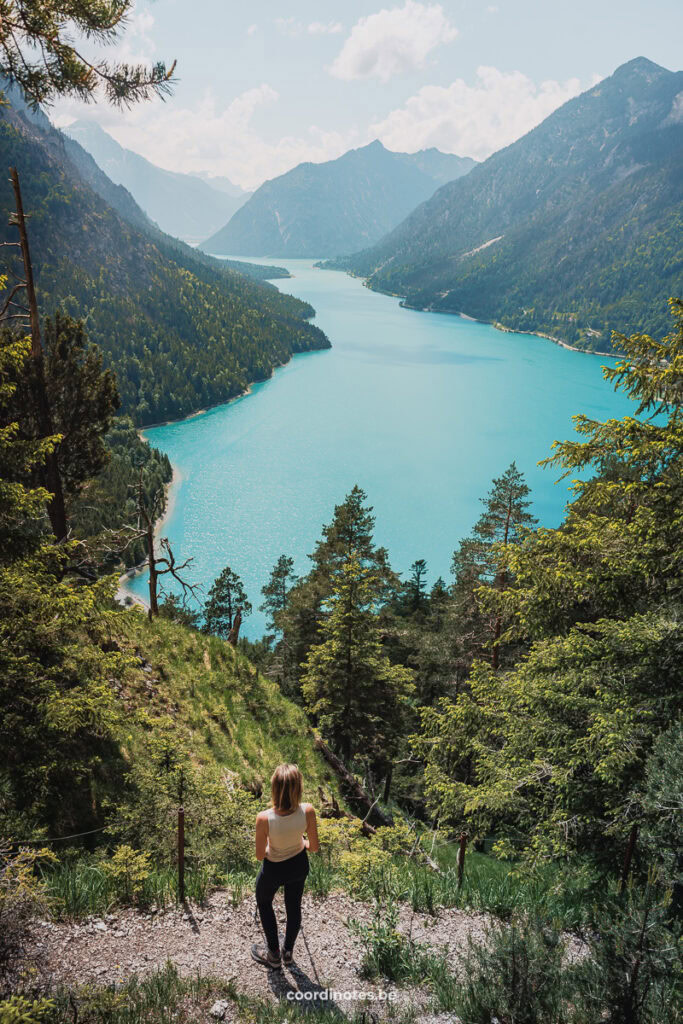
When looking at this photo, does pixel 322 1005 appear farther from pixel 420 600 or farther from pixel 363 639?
pixel 420 600

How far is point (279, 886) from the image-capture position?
17.0ft

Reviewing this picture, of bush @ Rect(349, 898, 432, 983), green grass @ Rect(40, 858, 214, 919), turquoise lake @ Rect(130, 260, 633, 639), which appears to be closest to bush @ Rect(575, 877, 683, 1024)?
bush @ Rect(349, 898, 432, 983)

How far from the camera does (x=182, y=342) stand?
154 meters

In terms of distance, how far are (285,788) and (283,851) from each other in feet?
2.30

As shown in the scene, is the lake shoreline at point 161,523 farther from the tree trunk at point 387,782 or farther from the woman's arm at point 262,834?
the woman's arm at point 262,834

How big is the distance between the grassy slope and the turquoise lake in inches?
1533

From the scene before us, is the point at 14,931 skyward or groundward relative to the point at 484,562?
skyward

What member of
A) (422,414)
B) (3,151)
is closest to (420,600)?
(422,414)

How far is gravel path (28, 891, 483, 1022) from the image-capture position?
16.5 ft

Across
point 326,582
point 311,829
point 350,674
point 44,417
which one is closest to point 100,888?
point 311,829

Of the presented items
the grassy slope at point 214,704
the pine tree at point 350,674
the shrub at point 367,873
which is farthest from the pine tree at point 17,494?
the pine tree at point 350,674

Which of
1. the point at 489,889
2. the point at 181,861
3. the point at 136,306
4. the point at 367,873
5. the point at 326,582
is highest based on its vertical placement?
the point at 136,306

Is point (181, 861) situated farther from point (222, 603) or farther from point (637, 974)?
point (222, 603)

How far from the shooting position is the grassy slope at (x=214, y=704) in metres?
11.5
